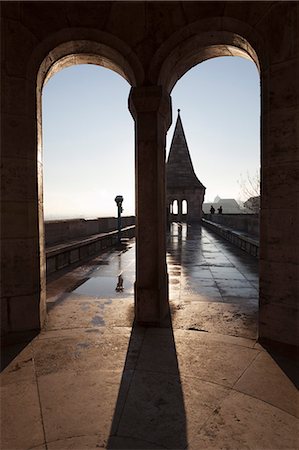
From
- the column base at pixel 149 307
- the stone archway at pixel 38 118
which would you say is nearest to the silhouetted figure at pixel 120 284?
the column base at pixel 149 307

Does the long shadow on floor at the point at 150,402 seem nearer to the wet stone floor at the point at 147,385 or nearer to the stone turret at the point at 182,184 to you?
the wet stone floor at the point at 147,385

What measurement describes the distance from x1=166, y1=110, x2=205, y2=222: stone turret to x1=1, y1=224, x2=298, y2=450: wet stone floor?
29.6m

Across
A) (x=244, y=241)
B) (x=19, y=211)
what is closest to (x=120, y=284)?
(x=19, y=211)

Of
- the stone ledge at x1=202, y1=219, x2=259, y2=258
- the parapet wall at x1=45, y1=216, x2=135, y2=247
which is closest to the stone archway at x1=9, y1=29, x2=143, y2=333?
the parapet wall at x1=45, y1=216, x2=135, y2=247

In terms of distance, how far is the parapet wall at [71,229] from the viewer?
9664 millimetres

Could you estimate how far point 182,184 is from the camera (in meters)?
35.4

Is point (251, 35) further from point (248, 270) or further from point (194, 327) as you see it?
point (248, 270)

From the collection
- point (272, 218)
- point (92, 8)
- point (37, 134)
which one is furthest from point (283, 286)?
point (92, 8)

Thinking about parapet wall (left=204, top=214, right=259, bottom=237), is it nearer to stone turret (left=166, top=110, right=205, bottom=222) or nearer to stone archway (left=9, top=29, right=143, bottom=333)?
stone archway (left=9, top=29, right=143, bottom=333)

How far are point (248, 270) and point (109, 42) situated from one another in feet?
21.7

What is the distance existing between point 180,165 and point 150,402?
36.1m

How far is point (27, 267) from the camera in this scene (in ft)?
13.9

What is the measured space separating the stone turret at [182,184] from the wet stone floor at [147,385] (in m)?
29.6

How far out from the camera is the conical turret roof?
117ft
